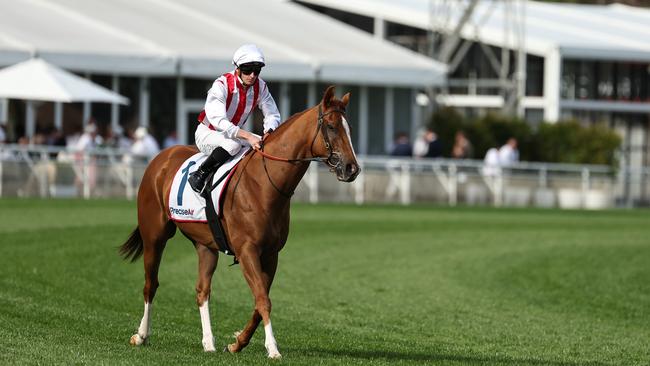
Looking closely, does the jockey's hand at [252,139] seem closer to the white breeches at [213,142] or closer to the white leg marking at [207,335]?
the white breeches at [213,142]

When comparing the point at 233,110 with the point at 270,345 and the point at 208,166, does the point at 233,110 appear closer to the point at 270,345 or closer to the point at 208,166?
the point at 208,166

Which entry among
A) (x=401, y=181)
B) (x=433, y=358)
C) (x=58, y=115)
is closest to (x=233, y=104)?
(x=433, y=358)

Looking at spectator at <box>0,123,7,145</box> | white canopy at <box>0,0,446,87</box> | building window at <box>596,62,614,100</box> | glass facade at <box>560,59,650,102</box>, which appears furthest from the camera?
building window at <box>596,62,614,100</box>

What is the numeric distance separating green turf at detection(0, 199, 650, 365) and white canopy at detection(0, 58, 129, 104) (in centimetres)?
284

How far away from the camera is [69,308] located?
465 inches

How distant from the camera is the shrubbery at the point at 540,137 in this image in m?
38.3

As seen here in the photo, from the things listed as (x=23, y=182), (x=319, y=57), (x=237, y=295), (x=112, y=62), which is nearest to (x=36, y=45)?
(x=112, y=62)

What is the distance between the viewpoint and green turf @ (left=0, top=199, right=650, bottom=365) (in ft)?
32.6

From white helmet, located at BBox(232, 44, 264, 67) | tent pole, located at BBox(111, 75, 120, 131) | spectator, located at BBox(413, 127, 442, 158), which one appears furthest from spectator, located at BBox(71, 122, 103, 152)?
white helmet, located at BBox(232, 44, 264, 67)

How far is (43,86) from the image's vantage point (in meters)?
27.0

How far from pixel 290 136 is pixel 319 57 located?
2542 centimetres

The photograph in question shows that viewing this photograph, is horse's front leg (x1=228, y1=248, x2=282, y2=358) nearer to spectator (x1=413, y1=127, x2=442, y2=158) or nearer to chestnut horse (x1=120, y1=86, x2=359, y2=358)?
chestnut horse (x1=120, y1=86, x2=359, y2=358)

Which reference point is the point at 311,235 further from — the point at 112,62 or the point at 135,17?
the point at 135,17

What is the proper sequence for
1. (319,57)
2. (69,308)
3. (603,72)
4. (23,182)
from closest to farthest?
(69,308), (23,182), (319,57), (603,72)
